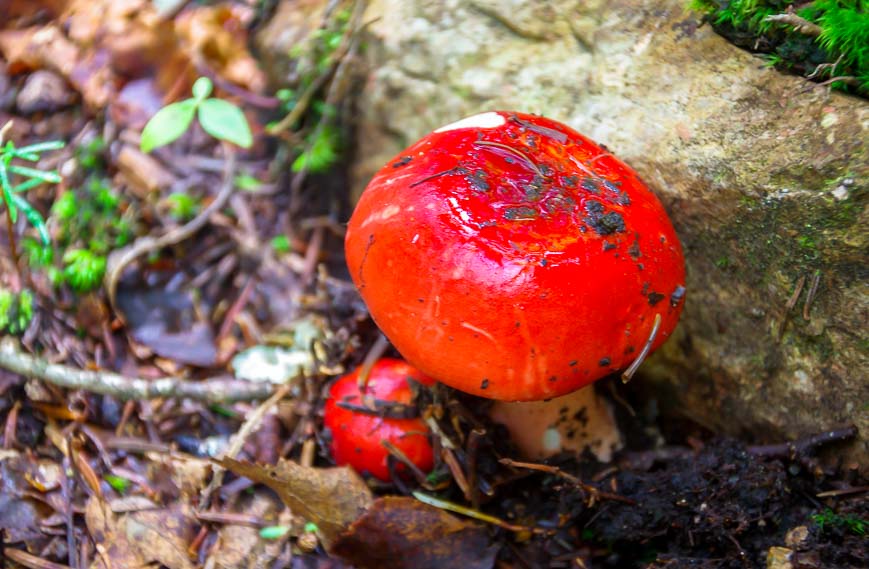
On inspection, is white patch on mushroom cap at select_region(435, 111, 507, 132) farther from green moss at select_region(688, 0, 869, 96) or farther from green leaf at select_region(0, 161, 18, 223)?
green leaf at select_region(0, 161, 18, 223)

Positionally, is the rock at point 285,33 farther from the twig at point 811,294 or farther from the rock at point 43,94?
the twig at point 811,294

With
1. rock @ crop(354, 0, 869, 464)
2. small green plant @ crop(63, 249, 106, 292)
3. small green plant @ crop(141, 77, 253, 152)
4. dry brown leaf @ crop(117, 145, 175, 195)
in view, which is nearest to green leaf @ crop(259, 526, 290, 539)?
rock @ crop(354, 0, 869, 464)

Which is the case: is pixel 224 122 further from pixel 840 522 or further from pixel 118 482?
pixel 840 522

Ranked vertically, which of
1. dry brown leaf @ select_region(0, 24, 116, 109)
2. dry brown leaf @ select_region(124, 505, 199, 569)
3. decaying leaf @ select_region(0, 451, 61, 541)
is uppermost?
dry brown leaf @ select_region(0, 24, 116, 109)

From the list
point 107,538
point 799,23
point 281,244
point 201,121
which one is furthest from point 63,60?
point 799,23

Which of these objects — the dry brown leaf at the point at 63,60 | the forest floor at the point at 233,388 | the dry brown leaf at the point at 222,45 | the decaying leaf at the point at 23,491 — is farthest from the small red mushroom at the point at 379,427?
the dry brown leaf at the point at 63,60

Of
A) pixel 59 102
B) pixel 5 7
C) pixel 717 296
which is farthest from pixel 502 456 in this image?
pixel 5 7

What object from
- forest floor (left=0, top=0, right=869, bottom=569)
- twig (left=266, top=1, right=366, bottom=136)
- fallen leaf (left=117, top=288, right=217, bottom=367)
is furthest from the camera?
twig (left=266, top=1, right=366, bottom=136)

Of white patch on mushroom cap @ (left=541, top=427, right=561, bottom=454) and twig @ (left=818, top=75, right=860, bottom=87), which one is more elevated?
twig @ (left=818, top=75, right=860, bottom=87)
